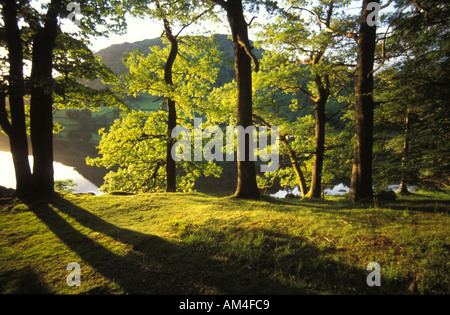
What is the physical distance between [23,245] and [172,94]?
28.3 feet

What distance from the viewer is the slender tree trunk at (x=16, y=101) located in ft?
22.4

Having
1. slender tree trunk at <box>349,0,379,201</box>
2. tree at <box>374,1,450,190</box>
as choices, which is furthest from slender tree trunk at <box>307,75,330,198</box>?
tree at <box>374,1,450,190</box>

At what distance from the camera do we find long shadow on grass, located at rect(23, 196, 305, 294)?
117 inches

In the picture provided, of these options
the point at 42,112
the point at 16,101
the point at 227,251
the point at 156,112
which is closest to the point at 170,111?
the point at 156,112

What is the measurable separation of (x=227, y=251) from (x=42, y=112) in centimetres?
908

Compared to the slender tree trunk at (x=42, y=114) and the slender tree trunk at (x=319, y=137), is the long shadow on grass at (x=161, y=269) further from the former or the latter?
the slender tree trunk at (x=319, y=137)

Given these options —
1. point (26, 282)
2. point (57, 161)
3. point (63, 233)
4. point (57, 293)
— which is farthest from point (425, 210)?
point (57, 161)

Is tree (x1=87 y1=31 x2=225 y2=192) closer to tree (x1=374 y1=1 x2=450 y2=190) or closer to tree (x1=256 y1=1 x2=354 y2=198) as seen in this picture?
tree (x1=256 y1=1 x2=354 y2=198)

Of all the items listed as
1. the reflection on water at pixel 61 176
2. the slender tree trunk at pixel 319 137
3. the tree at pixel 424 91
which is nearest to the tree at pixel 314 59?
the slender tree trunk at pixel 319 137

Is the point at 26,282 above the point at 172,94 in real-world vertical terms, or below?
below

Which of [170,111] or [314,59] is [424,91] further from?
[170,111]

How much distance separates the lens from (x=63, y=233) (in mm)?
4973

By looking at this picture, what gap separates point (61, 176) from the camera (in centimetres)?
3900

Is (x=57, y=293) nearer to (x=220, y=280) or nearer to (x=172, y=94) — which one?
(x=220, y=280)
